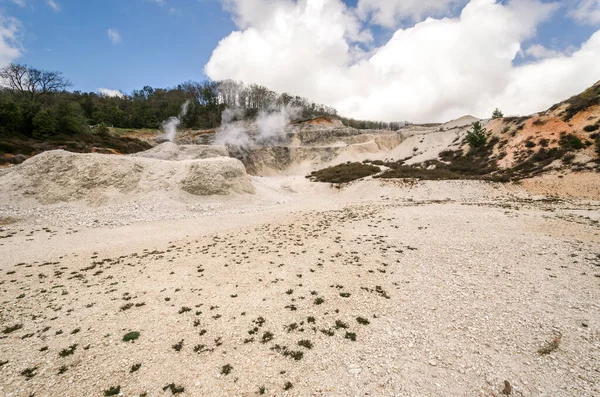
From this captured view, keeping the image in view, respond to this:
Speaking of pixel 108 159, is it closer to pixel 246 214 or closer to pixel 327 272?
pixel 246 214

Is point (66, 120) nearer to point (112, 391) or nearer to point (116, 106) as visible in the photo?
point (116, 106)

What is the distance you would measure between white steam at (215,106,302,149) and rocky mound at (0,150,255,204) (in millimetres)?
27564

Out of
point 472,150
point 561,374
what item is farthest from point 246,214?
point 472,150

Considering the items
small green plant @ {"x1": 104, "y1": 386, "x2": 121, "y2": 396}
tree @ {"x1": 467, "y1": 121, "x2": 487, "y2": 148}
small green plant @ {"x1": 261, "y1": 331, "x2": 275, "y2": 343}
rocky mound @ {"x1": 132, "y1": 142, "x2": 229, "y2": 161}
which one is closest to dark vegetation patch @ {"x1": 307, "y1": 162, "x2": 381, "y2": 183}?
rocky mound @ {"x1": 132, "y1": 142, "x2": 229, "y2": 161}

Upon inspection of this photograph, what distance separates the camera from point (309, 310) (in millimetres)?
6586

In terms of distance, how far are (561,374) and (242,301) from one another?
6.84m

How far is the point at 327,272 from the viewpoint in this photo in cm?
883

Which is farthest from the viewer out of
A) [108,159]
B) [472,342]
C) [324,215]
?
[108,159]

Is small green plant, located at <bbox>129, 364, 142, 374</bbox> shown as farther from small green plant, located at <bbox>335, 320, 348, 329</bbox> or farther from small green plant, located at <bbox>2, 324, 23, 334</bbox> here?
small green plant, located at <bbox>335, 320, 348, 329</bbox>

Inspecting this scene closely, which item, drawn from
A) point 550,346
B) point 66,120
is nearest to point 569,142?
point 550,346

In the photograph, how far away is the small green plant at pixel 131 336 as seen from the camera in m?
5.62

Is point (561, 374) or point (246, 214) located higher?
point (246, 214)

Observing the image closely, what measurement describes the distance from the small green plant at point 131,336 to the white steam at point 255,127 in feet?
156

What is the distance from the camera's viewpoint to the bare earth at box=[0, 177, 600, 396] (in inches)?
178
